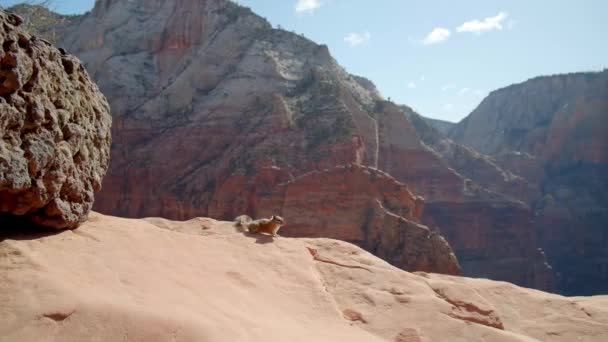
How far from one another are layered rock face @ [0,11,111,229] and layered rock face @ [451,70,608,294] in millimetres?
42899

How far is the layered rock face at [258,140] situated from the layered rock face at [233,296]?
45.9 ft

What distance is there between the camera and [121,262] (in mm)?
4840

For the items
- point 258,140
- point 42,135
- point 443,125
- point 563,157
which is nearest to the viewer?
point 42,135

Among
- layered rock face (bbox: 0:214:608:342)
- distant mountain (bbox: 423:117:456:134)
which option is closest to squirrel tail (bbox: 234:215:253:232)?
layered rock face (bbox: 0:214:608:342)

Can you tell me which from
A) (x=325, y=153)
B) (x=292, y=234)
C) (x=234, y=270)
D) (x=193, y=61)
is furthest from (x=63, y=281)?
(x=193, y=61)

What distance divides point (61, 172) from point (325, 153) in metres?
25.6

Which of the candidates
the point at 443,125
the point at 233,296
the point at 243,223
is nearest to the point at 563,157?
the point at 443,125

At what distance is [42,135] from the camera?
501 centimetres

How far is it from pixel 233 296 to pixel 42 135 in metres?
2.40

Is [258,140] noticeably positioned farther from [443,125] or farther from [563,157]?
[443,125]

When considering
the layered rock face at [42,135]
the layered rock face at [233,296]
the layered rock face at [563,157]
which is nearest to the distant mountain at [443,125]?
the layered rock face at [563,157]

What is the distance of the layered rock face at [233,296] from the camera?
386cm

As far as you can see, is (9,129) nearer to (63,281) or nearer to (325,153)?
(63,281)

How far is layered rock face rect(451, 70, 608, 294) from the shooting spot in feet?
146
